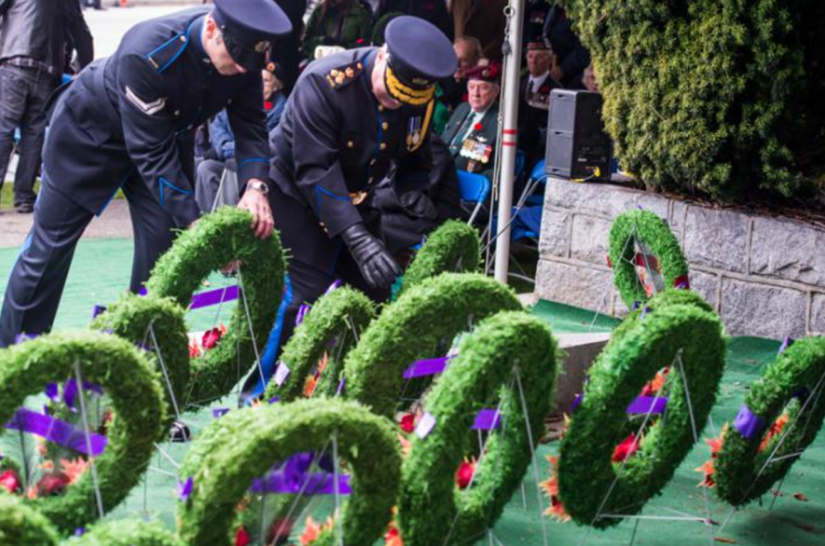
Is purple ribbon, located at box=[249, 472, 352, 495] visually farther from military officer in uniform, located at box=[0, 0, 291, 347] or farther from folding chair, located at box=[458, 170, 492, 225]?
folding chair, located at box=[458, 170, 492, 225]

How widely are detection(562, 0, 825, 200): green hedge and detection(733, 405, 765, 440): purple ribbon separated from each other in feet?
9.68

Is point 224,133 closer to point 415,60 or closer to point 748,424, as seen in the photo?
point 415,60

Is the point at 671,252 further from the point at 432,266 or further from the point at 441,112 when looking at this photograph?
the point at 441,112

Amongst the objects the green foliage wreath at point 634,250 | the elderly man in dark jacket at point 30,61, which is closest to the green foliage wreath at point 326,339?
the green foliage wreath at point 634,250

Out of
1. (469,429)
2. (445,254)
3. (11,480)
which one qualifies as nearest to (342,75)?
(445,254)

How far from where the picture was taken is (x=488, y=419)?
3570 mm

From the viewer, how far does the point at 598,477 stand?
3705mm

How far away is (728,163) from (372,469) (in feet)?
14.9

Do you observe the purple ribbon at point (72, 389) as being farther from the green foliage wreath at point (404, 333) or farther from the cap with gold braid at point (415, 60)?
the cap with gold braid at point (415, 60)

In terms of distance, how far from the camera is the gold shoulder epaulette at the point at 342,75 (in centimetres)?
522

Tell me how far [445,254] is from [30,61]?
6034mm

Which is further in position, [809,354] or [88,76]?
[88,76]

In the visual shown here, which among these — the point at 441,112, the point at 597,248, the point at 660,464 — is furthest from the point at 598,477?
the point at 441,112

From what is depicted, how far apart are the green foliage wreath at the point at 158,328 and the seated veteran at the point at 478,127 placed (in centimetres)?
481
